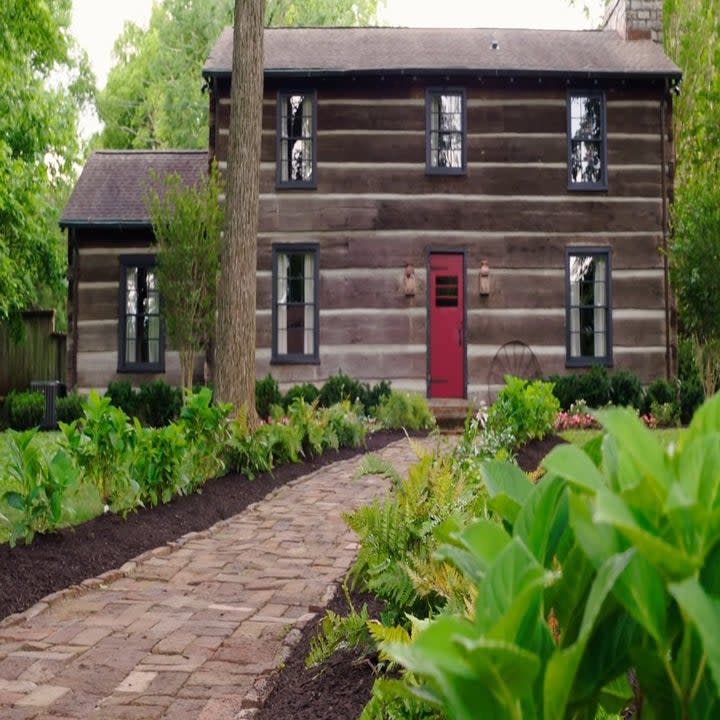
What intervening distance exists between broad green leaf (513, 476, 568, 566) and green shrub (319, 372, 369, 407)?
1535 cm

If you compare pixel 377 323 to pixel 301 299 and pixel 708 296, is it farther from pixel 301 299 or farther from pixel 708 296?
pixel 708 296

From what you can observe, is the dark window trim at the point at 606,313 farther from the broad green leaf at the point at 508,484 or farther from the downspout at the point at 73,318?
the broad green leaf at the point at 508,484

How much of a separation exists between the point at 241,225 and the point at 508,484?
11.4 meters

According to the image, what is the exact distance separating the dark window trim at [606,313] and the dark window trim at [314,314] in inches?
187

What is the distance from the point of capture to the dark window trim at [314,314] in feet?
58.9

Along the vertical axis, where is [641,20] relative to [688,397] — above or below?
above

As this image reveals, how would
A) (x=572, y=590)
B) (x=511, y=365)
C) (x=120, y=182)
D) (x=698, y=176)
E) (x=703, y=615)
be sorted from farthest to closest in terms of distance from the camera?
(x=698, y=176), (x=120, y=182), (x=511, y=365), (x=572, y=590), (x=703, y=615)

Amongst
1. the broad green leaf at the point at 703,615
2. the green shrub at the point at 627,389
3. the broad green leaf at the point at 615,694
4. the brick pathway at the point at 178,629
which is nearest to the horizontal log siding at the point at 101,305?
the green shrub at the point at 627,389

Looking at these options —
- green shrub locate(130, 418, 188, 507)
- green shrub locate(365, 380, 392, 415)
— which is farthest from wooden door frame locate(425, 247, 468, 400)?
green shrub locate(130, 418, 188, 507)

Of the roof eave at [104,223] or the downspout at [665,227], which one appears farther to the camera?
the roof eave at [104,223]

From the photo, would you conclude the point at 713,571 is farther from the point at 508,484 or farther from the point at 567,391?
the point at 567,391

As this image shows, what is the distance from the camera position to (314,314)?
1809cm

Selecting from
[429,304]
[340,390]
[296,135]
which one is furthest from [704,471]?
[296,135]

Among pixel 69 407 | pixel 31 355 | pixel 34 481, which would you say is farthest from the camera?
pixel 31 355
